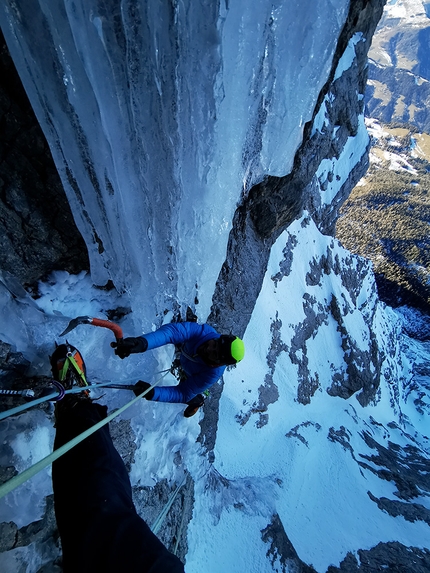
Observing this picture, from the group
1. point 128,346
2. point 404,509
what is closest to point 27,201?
point 128,346

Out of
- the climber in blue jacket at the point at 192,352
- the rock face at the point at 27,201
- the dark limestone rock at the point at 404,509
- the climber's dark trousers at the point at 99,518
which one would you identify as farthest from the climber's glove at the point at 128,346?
the dark limestone rock at the point at 404,509

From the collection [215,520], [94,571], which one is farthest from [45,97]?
[215,520]

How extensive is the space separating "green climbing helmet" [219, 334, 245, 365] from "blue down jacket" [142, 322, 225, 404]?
61 centimetres

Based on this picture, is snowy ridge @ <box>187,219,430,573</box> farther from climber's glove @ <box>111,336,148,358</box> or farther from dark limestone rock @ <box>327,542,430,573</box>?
climber's glove @ <box>111,336,148,358</box>

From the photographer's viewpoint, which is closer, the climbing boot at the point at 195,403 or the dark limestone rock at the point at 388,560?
the climbing boot at the point at 195,403

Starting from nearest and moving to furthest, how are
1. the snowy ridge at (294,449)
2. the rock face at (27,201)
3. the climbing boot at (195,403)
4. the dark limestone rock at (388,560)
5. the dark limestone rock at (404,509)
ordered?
1. the rock face at (27,201)
2. the climbing boot at (195,403)
3. the snowy ridge at (294,449)
4. the dark limestone rock at (388,560)
5. the dark limestone rock at (404,509)

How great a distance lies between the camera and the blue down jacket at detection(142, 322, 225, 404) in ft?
13.2

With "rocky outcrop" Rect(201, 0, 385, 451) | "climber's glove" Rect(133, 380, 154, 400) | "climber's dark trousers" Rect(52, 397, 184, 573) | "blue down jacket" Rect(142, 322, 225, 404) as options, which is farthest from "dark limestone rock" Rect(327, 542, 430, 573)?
"climber's dark trousers" Rect(52, 397, 184, 573)

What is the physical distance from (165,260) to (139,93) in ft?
7.51

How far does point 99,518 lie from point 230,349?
1927 mm

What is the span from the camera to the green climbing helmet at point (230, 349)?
3.48m

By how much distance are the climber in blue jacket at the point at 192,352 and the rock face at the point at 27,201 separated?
151 cm

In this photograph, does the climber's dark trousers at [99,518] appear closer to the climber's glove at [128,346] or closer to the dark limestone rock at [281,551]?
the climber's glove at [128,346]

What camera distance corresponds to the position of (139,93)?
308cm
